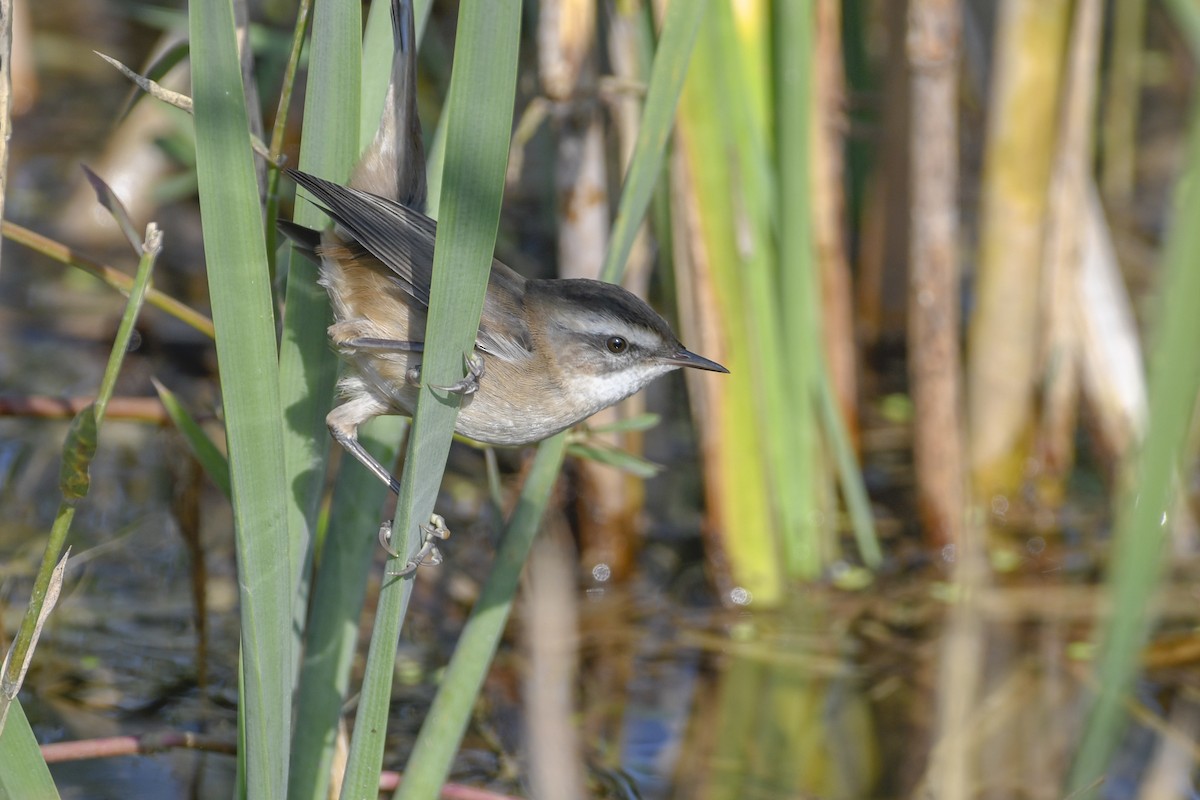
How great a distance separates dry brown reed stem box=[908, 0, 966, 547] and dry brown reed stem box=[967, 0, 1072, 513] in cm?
16

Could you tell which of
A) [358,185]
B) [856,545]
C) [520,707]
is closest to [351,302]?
[358,185]

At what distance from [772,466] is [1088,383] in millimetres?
1438

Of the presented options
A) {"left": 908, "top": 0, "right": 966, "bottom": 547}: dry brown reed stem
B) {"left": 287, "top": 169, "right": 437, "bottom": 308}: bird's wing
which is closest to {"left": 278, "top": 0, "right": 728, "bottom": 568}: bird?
{"left": 287, "top": 169, "right": 437, "bottom": 308}: bird's wing

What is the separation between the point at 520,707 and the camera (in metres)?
3.79

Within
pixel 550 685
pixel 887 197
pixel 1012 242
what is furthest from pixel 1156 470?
pixel 887 197

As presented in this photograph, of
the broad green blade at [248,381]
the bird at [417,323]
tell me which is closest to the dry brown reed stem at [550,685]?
the broad green blade at [248,381]

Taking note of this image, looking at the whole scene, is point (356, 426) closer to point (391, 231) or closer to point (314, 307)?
point (314, 307)

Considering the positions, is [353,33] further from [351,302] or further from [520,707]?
[520,707]

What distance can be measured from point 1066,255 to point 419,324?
2998 millimetres

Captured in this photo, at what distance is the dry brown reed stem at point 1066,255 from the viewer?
446cm

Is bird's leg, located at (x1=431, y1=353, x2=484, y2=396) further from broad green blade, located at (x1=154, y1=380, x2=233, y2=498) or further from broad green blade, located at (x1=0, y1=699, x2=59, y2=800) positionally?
broad green blade, located at (x1=0, y1=699, x2=59, y2=800)

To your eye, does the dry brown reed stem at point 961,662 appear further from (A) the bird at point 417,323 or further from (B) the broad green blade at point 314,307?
(B) the broad green blade at point 314,307

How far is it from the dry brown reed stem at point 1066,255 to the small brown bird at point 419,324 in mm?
2466

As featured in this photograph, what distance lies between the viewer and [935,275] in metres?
4.52
